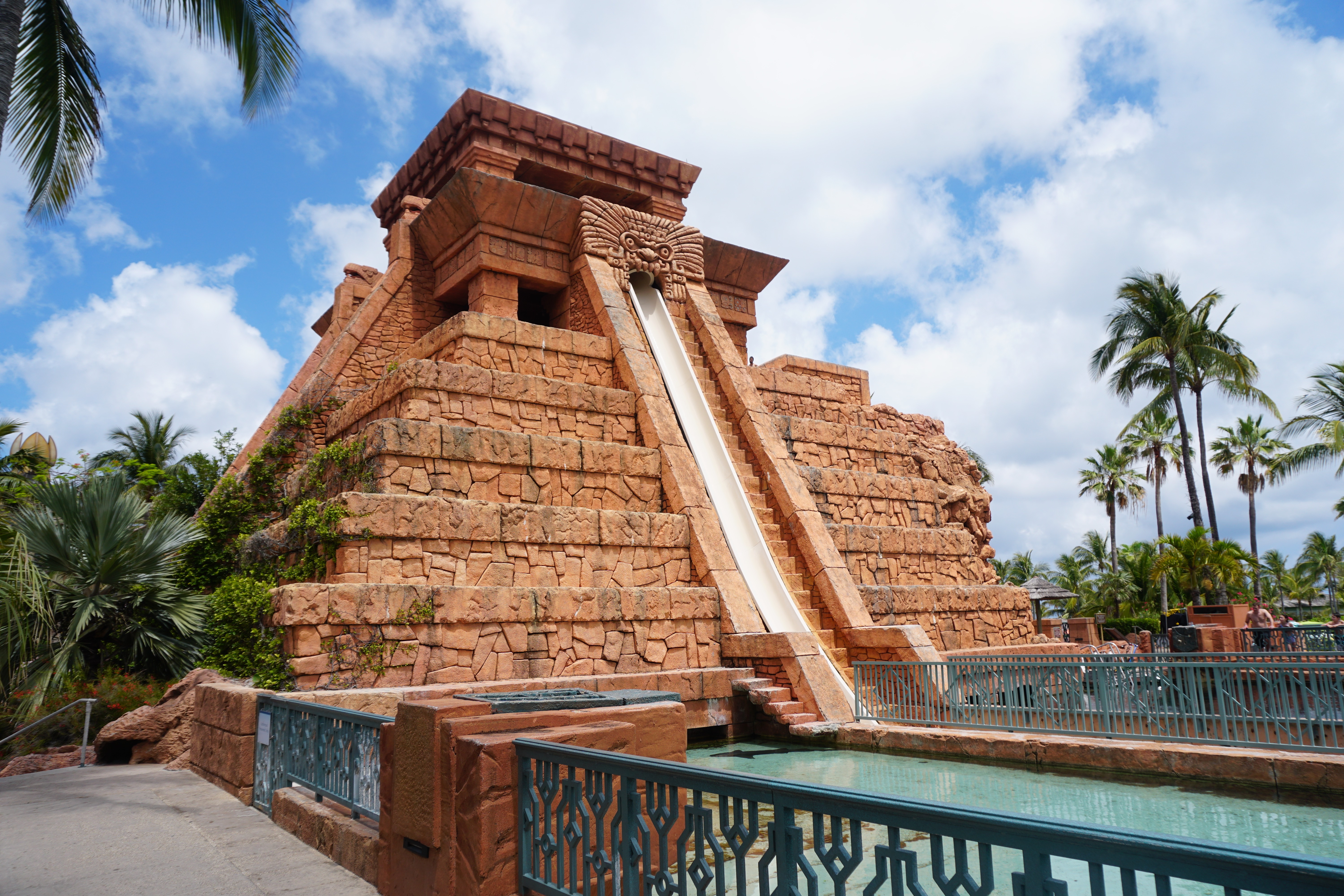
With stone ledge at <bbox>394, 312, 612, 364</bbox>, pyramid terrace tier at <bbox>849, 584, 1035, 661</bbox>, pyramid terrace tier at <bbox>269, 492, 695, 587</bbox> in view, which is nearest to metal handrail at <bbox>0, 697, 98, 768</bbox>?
pyramid terrace tier at <bbox>269, 492, 695, 587</bbox>

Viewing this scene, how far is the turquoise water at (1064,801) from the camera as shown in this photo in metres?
4.67

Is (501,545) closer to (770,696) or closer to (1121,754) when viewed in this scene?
(770,696)

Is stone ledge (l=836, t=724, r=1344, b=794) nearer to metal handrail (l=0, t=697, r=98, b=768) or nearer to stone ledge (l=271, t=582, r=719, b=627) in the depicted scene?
stone ledge (l=271, t=582, r=719, b=627)

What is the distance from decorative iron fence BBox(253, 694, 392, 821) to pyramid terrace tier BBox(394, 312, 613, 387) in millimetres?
5817

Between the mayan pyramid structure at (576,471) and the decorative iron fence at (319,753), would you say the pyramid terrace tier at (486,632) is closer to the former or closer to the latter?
the mayan pyramid structure at (576,471)

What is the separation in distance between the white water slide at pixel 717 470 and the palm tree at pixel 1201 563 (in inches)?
742

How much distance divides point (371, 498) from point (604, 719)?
5.49 metres

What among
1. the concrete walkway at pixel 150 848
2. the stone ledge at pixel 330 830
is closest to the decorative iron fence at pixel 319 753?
the stone ledge at pixel 330 830

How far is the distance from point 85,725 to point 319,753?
16.6 feet

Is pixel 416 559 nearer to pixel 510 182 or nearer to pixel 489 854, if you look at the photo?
pixel 489 854

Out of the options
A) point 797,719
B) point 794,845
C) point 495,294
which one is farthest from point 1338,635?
point 495,294

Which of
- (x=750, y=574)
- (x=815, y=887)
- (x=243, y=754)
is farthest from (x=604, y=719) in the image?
(x=750, y=574)

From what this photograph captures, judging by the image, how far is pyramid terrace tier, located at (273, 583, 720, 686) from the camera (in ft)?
26.6

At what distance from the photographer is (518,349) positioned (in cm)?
1188
